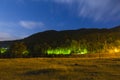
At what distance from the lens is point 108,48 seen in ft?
376

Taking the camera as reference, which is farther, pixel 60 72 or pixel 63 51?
pixel 63 51

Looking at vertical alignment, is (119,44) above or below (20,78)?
above

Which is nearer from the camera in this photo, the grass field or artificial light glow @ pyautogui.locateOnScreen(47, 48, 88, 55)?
the grass field

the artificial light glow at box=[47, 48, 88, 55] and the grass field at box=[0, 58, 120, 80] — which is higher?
the artificial light glow at box=[47, 48, 88, 55]

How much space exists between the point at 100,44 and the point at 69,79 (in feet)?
307

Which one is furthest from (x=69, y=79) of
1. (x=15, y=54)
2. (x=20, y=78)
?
(x=15, y=54)

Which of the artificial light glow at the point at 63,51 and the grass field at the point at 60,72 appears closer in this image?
the grass field at the point at 60,72

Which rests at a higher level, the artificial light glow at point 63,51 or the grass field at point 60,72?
the artificial light glow at point 63,51

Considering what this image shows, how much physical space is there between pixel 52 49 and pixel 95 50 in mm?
19148

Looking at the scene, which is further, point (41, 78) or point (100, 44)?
point (100, 44)

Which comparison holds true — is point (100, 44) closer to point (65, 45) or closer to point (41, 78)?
point (65, 45)

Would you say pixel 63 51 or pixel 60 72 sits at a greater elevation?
pixel 63 51

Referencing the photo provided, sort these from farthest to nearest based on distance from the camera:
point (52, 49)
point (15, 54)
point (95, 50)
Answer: point (52, 49)
point (95, 50)
point (15, 54)

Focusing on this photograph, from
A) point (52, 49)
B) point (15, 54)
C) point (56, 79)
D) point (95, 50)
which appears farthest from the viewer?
point (52, 49)
